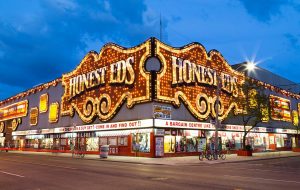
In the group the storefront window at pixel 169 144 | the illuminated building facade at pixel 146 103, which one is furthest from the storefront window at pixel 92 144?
the storefront window at pixel 169 144

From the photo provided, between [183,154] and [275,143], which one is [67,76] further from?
[275,143]

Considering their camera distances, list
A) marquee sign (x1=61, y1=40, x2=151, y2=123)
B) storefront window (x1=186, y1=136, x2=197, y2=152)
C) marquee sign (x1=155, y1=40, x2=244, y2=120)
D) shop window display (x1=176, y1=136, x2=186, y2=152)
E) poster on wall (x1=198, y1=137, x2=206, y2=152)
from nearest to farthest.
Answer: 1. marquee sign (x1=155, y1=40, x2=244, y2=120)
2. marquee sign (x1=61, y1=40, x2=151, y2=123)
3. shop window display (x1=176, y1=136, x2=186, y2=152)
4. storefront window (x1=186, y1=136, x2=197, y2=152)
5. poster on wall (x1=198, y1=137, x2=206, y2=152)

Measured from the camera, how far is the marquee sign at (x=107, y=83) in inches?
1620

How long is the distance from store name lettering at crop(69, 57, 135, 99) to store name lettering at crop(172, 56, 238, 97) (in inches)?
233

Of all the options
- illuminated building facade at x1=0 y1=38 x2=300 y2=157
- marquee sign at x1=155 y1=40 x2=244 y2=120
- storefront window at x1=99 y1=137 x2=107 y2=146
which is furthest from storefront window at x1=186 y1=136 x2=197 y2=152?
storefront window at x1=99 y1=137 x2=107 y2=146

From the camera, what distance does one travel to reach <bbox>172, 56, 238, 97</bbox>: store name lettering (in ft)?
139

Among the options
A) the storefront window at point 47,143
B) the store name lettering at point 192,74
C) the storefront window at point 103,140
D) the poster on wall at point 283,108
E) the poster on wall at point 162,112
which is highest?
the store name lettering at point 192,74

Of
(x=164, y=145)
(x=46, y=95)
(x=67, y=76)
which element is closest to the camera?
(x=164, y=145)

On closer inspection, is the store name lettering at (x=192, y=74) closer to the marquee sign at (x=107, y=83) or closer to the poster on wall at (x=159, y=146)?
the marquee sign at (x=107, y=83)

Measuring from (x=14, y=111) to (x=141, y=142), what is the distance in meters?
51.1

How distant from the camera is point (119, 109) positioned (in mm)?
44094

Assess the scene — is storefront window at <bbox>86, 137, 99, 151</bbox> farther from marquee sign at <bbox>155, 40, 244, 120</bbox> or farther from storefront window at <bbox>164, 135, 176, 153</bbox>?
marquee sign at <bbox>155, 40, 244, 120</bbox>

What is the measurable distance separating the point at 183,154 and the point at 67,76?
27453 millimetres

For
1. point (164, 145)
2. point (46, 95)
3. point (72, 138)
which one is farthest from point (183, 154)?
point (46, 95)
